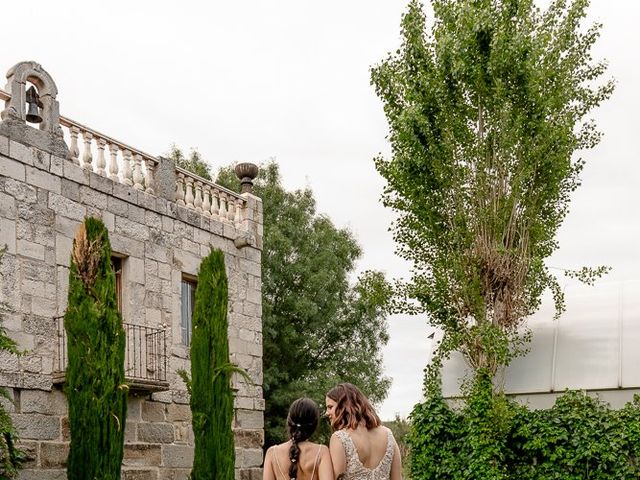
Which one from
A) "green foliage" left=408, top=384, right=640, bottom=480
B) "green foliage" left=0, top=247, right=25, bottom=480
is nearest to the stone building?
"green foliage" left=0, top=247, right=25, bottom=480

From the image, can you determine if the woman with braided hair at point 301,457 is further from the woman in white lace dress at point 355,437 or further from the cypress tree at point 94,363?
the cypress tree at point 94,363

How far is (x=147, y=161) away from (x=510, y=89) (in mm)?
4987

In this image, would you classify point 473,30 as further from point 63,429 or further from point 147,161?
point 63,429

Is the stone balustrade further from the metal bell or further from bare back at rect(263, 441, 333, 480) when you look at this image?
bare back at rect(263, 441, 333, 480)

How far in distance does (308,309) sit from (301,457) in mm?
17467

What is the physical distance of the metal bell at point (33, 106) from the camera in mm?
10086

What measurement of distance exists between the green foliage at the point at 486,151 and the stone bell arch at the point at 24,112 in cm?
489

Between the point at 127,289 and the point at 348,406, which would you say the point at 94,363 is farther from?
the point at 348,406

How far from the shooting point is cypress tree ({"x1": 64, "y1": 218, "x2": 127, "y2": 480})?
359 inches

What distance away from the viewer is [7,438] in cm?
845

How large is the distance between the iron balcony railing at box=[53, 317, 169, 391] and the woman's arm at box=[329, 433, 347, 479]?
591 centimetres

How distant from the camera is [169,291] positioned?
11539 millimetres

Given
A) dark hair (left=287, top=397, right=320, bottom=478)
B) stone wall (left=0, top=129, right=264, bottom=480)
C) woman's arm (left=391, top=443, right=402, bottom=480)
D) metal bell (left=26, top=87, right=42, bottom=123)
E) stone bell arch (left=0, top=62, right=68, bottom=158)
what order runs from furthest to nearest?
1. metal bell (left=26, top=87, right=42, bottom=123)
2. stone bell arch (left=0, top=62, right=68, bottom=158)
3. stone wall (left=0, top=129, right=264, bottom=480)
4. woman's arm (left=391, top=443, right=402, bottom=480)
5. dark hair (left=287, top=397, right=320, bottom=478)

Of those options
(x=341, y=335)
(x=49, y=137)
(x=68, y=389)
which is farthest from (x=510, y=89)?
(x=341, y=335)
